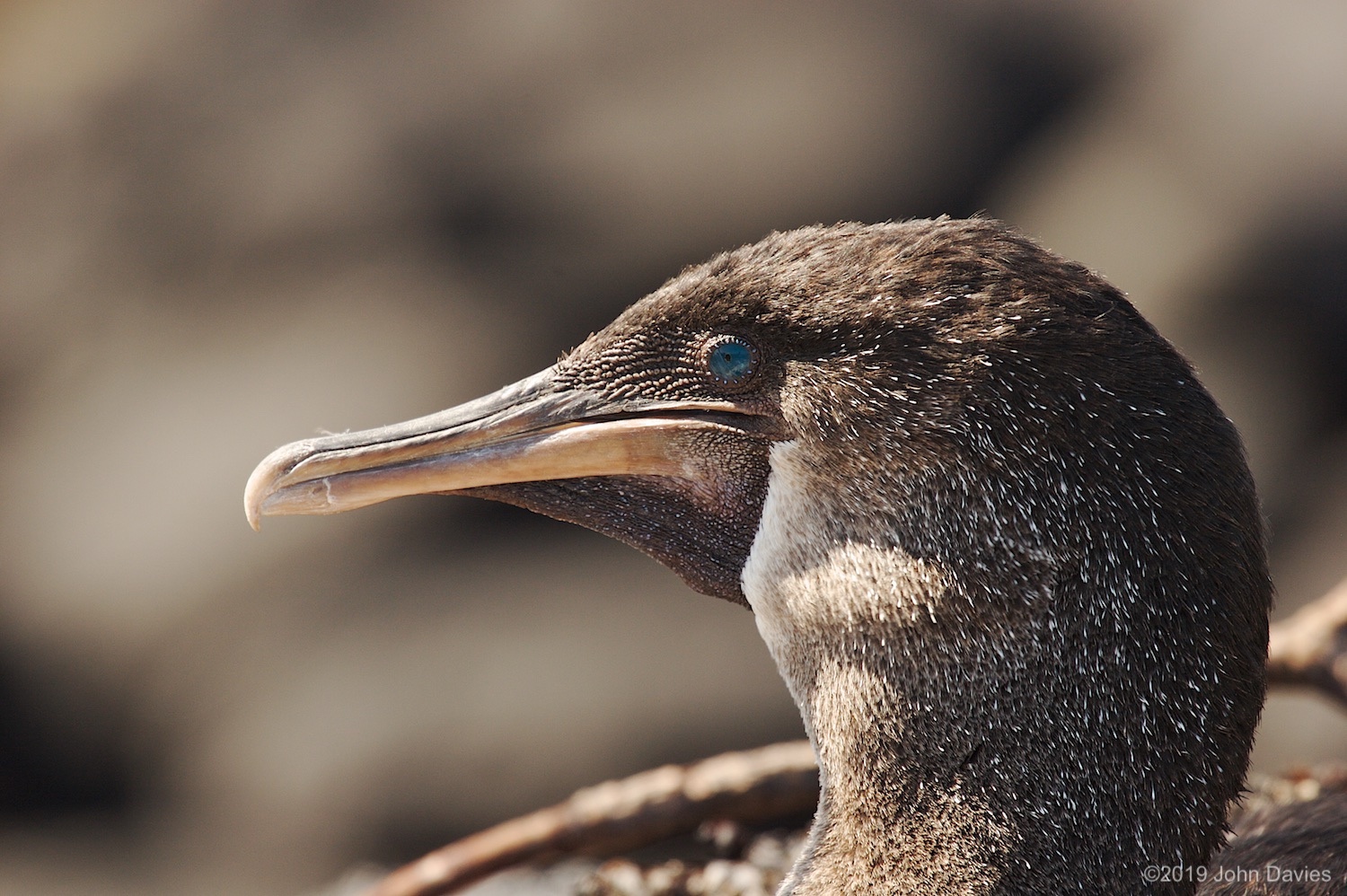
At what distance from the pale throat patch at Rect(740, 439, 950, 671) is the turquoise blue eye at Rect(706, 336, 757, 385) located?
0.11 metres

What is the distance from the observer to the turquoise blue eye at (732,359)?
5.72 feet

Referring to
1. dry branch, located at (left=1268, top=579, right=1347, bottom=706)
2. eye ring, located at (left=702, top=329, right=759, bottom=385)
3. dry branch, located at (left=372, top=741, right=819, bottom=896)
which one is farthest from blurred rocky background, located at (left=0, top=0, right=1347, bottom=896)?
eye ring, located at (left=702, top=329, right=759, bottom=385)

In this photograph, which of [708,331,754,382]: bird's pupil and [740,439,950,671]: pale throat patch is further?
[708,331,754,382]: bird's pupil

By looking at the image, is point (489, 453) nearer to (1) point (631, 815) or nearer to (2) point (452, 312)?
(1) point (631, 815)

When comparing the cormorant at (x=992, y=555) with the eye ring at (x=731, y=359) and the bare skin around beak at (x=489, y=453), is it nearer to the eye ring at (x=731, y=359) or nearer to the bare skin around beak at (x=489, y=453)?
the eye ring at (x=731, y=359)

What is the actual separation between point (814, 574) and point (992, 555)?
244mm

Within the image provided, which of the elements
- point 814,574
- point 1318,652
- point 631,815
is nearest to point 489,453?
point 814,574

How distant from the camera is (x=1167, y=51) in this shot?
505 centimetres

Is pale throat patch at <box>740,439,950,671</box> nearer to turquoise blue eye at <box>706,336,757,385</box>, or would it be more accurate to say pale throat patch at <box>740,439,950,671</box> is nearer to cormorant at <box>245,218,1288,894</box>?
cormorant at <box>245,218,1288,894</box>

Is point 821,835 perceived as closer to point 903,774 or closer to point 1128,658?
point 903,774

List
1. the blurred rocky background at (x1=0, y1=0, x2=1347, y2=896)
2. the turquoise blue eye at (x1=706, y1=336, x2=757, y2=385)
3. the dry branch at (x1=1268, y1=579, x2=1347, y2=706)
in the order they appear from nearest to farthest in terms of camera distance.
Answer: the turquoise blue eye at (x1=706, y1=336, x2=757, y2=385) < the dry branch at (x1=1268, y1=579, x2=1347, y2=706) < the blurred rocky background at (x1=0, y1=0, x2=1347, y2=896)

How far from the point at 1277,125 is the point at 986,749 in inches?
157

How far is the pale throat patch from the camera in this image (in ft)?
5.32

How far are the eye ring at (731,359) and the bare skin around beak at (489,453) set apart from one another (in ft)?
0.20
